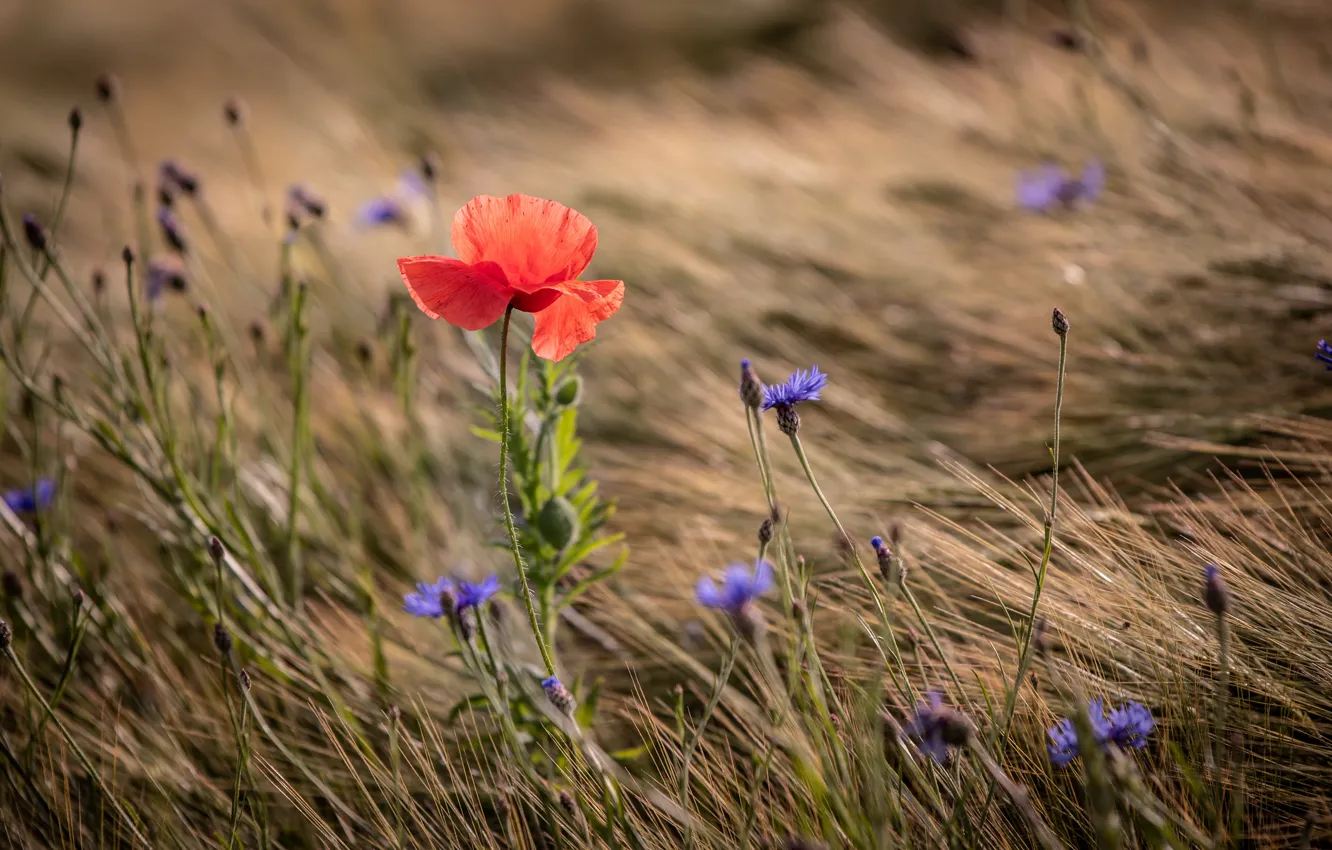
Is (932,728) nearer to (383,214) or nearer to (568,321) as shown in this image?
(568,321)

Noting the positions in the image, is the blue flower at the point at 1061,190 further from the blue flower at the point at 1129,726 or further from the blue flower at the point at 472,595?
the blue flower at the point at 472,595

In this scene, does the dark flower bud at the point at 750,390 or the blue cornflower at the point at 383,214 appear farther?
the blue cornflower at the point at 383,214

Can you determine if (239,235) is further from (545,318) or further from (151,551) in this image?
(545,318)

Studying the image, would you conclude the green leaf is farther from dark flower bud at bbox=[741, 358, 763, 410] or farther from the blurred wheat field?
dark flower bud at bbox=[741, 358, 763, 410]

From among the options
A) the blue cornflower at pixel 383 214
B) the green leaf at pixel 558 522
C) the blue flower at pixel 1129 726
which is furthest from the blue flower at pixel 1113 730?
the blue cornflower at pixel 383 214

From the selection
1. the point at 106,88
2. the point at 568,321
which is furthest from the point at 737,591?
the point at 106,88

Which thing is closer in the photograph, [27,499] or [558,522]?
[558,522]
